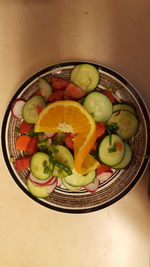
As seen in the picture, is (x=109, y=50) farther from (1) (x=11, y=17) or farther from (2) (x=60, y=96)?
(1) (x=11, y=17)

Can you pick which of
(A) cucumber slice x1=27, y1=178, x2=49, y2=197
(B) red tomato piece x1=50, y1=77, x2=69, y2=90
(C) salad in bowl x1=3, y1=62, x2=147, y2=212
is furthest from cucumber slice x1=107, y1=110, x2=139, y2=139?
(A) cucumber slice x1=27, y1=178, x2=49, y2=197

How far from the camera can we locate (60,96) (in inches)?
44.5

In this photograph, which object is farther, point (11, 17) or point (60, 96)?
point (11, 17)

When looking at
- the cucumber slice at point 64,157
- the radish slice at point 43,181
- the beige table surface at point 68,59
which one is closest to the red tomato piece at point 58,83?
the beige table surface at point 68,59

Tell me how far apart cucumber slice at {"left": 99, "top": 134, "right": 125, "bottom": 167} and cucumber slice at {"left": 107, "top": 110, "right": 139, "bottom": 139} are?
3 cm

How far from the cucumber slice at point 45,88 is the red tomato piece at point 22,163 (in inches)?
9.0

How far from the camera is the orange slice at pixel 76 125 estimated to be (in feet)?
3.42

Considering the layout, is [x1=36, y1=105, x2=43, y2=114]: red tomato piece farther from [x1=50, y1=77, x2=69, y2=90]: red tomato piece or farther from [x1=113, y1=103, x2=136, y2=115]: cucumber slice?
[x1=113, y1=103, x2=136, y2=115]: cucumber slice

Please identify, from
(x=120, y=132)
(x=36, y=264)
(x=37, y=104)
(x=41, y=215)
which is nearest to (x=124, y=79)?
(x=120, y=132)

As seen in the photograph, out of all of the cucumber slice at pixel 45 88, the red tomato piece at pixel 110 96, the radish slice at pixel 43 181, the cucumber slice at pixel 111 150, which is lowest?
the radish slice at pixel 43 181

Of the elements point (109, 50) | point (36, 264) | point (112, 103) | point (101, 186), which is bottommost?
point (36, 264)

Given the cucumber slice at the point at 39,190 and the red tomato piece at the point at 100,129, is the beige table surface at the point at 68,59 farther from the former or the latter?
the red tomato piece at the point at 100,129

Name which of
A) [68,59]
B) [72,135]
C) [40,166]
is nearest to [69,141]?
[72,135]

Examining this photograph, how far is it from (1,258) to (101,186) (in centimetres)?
48
